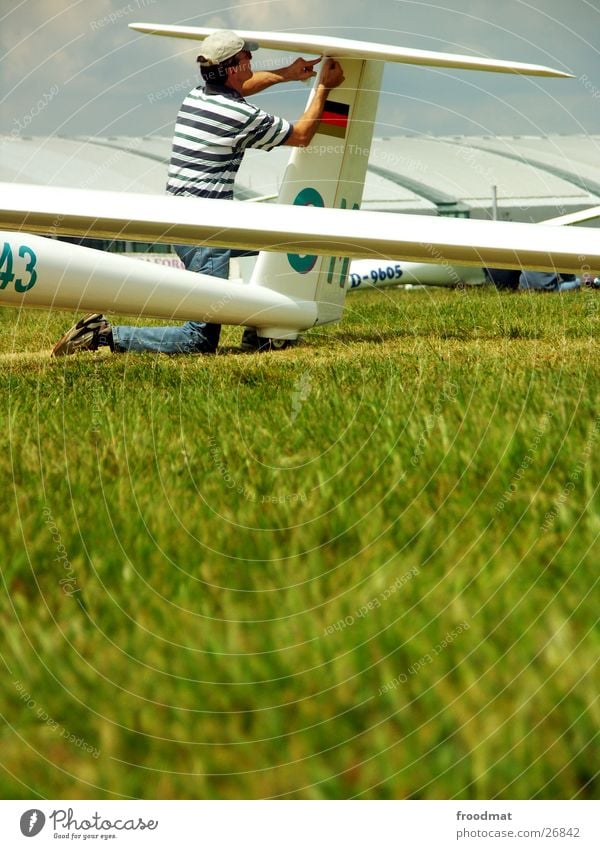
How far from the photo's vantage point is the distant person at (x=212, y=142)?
5996 mm

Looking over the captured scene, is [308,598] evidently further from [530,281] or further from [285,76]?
[530,281]

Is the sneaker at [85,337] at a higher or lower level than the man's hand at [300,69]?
lower

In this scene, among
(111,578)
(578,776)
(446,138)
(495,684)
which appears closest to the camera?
(578,776)

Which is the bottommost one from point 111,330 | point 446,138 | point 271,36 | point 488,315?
point 111,330

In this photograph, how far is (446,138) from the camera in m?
34.3

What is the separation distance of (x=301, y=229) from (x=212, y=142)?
3.22 m

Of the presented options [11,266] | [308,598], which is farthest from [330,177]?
[308,598]

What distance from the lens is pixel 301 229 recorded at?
3080mm

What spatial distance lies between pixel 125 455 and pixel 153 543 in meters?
0.85

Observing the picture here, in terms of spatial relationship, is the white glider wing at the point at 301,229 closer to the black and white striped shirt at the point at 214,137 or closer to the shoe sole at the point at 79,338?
the shoe sole at the point at 79,338

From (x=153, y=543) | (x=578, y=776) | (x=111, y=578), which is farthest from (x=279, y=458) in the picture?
(x=578, y=776)

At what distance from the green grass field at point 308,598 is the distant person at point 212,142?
2567 mm

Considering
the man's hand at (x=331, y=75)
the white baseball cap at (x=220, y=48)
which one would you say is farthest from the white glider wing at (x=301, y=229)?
the man's hand at (x=331, y=75)
